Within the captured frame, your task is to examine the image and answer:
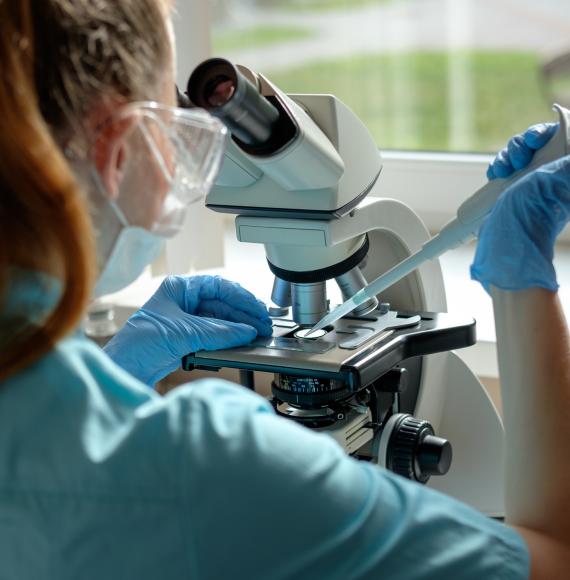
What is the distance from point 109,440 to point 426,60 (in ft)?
6.72

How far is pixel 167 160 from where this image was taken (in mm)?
839

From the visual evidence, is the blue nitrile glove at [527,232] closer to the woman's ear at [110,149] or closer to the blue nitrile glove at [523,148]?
the blue nitrile glove at [523,148]

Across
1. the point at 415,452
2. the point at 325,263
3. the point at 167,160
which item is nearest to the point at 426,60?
the point at 325,263

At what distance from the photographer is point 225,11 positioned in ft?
9.20

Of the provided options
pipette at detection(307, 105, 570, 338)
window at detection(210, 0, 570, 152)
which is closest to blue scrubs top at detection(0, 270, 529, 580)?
pipette at detection(307, 105, 570, 338)

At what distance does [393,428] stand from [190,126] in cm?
58

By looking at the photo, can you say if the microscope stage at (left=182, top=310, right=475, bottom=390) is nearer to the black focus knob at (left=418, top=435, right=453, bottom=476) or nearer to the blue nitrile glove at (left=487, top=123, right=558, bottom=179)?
the black focus knob at (left=418, top=435, right=453, bottom=476)

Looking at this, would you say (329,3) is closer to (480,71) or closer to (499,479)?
(480,71)

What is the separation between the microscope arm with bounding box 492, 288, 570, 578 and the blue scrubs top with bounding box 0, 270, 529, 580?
262mm

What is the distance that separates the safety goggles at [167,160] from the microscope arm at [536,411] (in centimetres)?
40

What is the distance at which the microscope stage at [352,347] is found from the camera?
119 centimetres

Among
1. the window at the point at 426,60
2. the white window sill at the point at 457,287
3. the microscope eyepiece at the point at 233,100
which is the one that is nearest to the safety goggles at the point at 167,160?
the microscope eyepiece at the point at 233,100

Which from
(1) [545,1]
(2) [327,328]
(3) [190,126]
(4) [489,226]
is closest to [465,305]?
(2) [327,328]

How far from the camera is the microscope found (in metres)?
1.10
